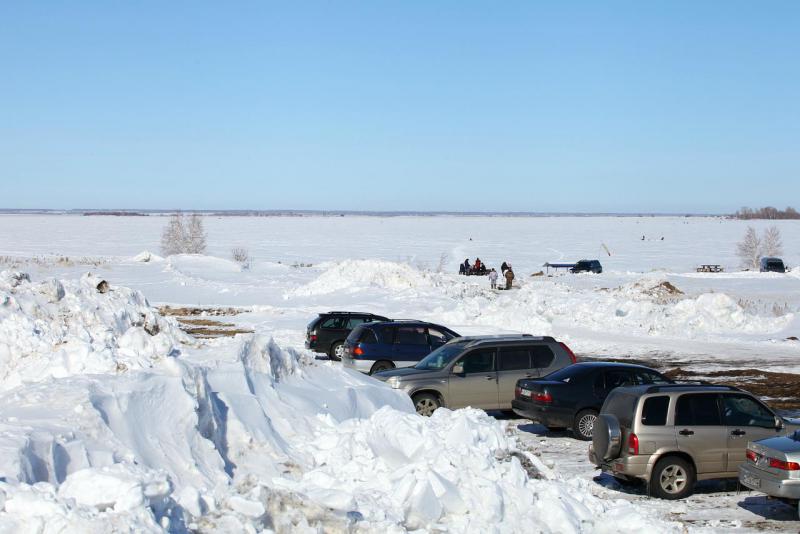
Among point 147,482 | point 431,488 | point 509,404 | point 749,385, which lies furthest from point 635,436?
point 749,385

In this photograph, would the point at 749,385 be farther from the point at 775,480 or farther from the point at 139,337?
the point at 139,337

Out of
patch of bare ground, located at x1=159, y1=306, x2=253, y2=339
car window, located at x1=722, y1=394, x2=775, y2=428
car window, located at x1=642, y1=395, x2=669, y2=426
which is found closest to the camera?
car window, located at x1=642, y1=395, x2=669, y2=426

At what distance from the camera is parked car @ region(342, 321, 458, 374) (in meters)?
20.4

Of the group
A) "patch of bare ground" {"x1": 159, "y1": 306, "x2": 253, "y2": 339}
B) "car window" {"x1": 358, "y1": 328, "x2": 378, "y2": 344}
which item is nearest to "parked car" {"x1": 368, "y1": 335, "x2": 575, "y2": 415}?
"car window" {"x1": 358, "y1": 328, "x2": 378, "y2": 344}

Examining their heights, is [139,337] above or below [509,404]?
above

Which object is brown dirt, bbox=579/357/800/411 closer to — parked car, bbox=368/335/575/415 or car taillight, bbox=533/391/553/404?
parked car, bbox=368/335/575/415

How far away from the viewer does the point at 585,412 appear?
589 inches

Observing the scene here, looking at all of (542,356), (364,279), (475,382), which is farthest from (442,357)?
(364,279)

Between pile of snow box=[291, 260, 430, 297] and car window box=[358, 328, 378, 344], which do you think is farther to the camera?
pile of snow box=[291, 260, 430, 297]

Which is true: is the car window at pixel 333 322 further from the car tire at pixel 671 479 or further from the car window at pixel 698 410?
the car tire at pixel 671 479

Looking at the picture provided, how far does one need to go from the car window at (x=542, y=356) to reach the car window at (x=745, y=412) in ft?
16.8

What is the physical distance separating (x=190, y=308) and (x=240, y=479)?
31.8 m

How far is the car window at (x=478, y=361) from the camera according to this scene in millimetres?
16547

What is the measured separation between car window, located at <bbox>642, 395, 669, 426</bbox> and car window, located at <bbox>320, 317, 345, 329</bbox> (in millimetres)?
14538
